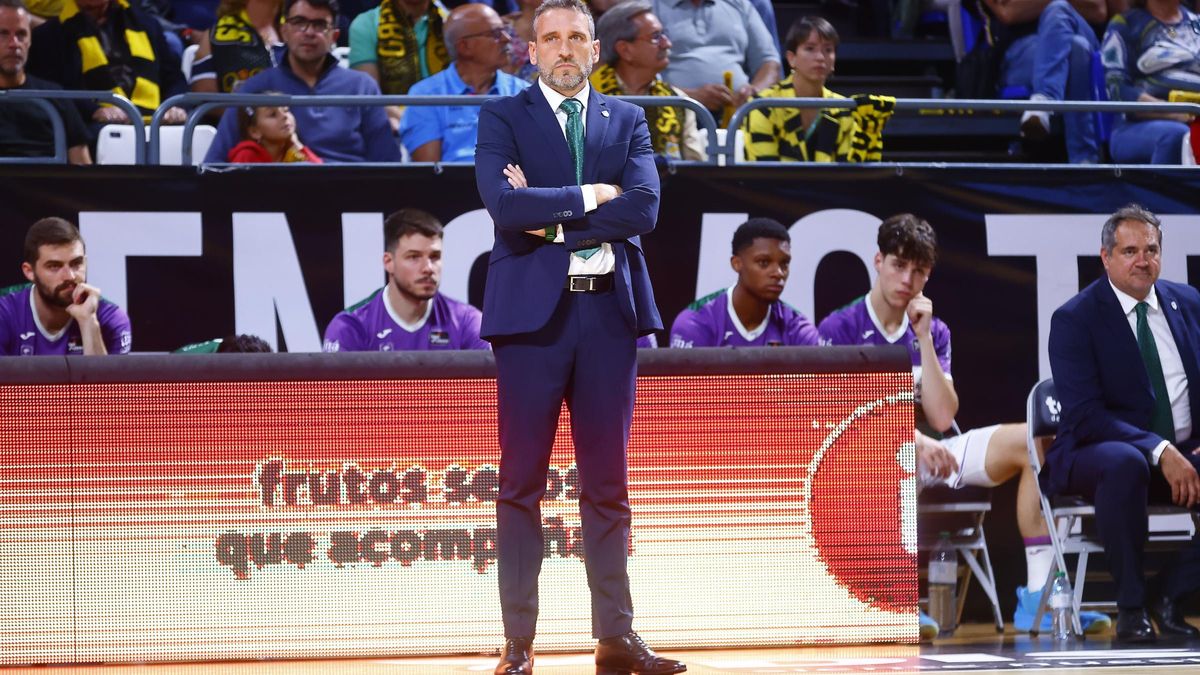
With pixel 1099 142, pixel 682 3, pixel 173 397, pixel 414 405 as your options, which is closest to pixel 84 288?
pixel 173 397

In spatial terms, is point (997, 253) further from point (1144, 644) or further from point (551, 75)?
point (551, 75)

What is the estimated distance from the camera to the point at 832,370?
5922 millimetres

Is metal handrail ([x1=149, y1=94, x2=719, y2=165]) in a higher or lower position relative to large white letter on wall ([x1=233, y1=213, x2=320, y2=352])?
higher

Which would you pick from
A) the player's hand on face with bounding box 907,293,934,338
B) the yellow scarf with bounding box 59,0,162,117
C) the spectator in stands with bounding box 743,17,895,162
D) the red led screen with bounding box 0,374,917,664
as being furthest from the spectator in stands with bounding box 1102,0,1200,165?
the yellow scarf with bounding box 59,0,162,117

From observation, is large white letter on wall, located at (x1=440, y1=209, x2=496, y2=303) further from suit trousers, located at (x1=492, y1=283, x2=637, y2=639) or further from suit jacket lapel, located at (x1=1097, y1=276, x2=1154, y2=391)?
suit trousers, located at (x1=492, y1=283, x2=637, y2=639)

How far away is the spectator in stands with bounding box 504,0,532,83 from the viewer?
963 cm

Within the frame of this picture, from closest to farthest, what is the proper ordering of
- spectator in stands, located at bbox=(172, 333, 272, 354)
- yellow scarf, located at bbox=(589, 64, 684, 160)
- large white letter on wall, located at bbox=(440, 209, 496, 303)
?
spectator in stands, located at bbox=(172, 333, 272, 354)
large white letter on wall, located at bbox=(440, 209, 496, 303)
yellow scarf, located at bbox=(589, 64, 684, 160)

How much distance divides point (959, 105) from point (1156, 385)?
1.81 meters

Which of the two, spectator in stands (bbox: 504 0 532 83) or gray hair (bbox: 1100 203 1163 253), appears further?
spectator in stands (bbox: 504 0 532 83)

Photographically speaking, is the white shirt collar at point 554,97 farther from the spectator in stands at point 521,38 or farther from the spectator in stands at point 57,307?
the spectator in stands at point 521,38

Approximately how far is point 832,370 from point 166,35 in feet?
18.5

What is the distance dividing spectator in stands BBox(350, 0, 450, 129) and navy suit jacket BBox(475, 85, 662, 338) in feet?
15.4

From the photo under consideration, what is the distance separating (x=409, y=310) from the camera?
758 centimetres

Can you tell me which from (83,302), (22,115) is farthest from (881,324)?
(22,115)
